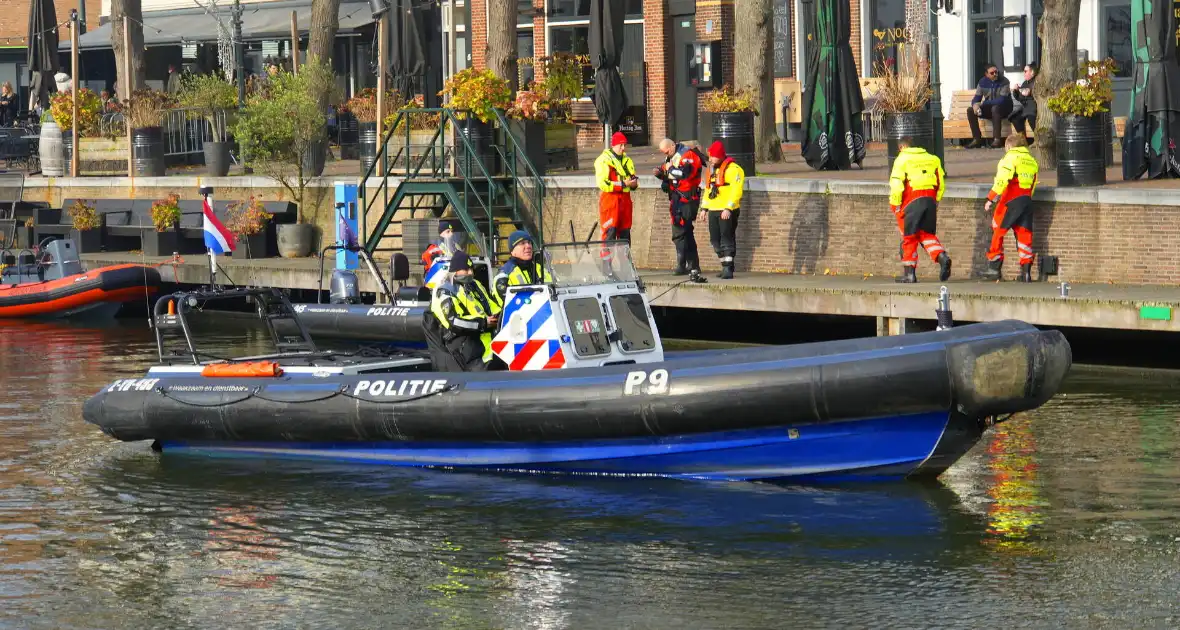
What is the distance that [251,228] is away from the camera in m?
26.4

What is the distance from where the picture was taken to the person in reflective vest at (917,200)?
19438mm

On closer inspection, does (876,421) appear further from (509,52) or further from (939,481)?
(509,52)

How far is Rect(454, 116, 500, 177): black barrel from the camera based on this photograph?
2495cm

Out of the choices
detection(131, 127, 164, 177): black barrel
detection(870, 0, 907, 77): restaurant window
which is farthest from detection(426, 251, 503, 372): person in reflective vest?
detection(870, 0, 907, 77): restaurant window

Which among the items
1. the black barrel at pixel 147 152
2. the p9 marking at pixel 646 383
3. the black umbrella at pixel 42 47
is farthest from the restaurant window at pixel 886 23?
the p9 marking at pixel 646 383

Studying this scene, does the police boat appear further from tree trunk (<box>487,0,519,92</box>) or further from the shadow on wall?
tree trunk (<box>487,0,519,92</box>)

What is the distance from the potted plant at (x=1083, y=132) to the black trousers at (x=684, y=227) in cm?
416

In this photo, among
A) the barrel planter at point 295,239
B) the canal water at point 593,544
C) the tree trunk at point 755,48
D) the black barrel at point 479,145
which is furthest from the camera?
the barrel planter at point 295,239

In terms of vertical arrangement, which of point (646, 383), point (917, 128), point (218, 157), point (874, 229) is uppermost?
point (218, 157)

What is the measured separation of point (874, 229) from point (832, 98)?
3.00 meters

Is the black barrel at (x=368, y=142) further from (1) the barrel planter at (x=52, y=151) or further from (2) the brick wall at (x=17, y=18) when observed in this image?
(2) the brick wall at (x=17, y=18)

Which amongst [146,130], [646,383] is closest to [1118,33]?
[146,130]

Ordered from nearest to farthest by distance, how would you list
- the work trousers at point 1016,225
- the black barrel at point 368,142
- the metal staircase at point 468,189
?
the work trousers at point 1016,225
the metal staircase at point 468,189
the black barrel at point 368,142

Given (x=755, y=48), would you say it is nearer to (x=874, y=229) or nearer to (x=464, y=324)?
(x=874, y=229)
